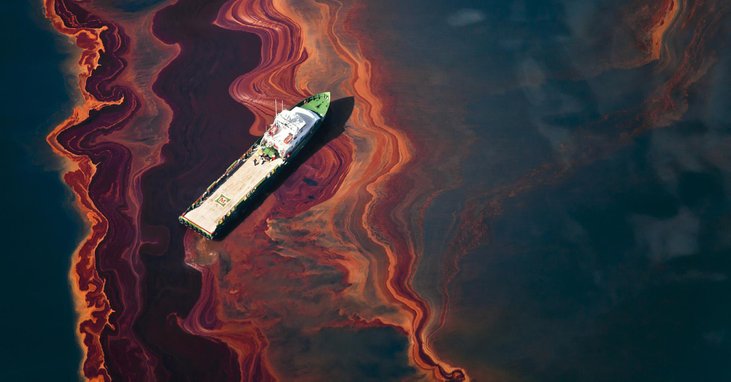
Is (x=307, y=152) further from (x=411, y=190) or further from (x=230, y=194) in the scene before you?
(x=411, y=190)

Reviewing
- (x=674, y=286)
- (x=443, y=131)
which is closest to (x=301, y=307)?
(x=443, y=131)

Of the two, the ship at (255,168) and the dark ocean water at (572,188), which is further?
the ship at (255,168)

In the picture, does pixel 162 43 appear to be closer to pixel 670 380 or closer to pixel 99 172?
pixel 99 172

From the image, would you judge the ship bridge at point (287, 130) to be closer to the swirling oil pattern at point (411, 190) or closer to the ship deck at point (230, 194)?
the ship deck at point (230, 194)

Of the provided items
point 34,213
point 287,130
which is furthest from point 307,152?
point 34,213

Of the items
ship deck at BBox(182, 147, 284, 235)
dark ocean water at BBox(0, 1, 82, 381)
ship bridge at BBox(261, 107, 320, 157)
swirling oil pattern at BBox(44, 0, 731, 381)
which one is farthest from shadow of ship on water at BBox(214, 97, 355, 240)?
dark ocean water at BBox(0, 1, 82, 381)

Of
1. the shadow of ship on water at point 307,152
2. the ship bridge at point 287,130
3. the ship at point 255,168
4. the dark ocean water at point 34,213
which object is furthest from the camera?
the ship bridge at point 287,130

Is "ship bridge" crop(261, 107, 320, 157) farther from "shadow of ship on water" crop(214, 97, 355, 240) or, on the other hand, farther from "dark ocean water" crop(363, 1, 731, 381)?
"dark ocean water" crop(363, 1, 731, 381)

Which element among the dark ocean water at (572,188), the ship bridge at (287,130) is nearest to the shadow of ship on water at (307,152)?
the ship bridge at (287,130)
